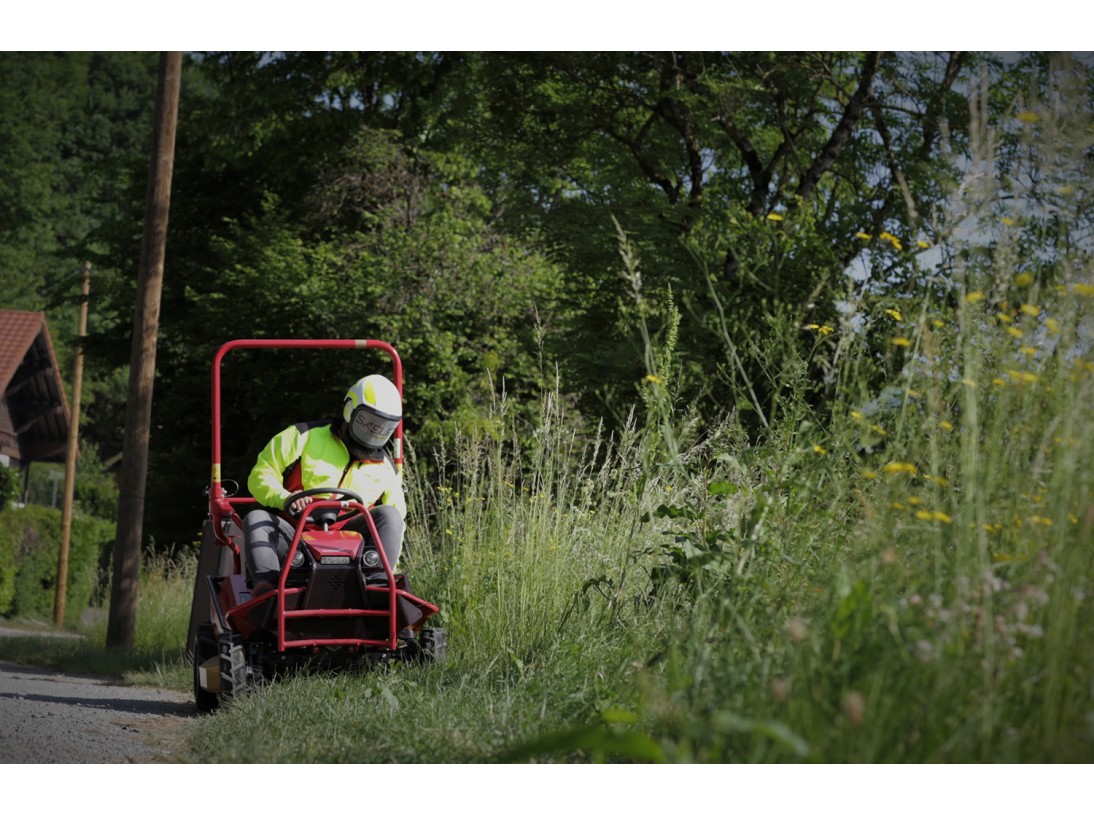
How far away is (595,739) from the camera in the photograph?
2.79 metres

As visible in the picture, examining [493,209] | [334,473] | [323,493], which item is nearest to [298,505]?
[323,493]

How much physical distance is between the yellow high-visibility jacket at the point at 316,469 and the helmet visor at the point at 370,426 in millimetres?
125

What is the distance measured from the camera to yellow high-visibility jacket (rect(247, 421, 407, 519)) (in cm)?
626

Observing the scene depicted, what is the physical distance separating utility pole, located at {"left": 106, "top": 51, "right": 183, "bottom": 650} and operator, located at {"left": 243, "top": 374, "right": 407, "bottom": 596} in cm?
496

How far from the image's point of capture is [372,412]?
6203 mm

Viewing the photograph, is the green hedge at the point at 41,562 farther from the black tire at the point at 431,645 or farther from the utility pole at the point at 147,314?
the black tire at the point at 431,645

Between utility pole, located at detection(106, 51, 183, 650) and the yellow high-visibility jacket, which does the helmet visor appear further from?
utility pole, located at detection(106, 51, 183, 650)

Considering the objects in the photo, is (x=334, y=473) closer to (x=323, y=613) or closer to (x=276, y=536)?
(x=276, y=536)

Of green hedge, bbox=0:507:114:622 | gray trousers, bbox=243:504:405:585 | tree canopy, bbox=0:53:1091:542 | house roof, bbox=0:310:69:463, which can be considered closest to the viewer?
gray trousers, bbox=243:504:405:585

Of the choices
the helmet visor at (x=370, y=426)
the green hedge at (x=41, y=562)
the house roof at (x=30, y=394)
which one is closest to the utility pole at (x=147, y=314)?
the house roof at (x=30, y=394)

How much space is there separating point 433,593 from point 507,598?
806 millimetres

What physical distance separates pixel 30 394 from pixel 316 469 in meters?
12.9

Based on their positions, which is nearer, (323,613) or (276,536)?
→ (323,613)

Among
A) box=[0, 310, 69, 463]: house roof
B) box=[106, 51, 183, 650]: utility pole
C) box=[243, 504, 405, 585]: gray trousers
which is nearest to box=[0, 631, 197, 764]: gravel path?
box=[243, 504, 405, 585]: gray trousers
